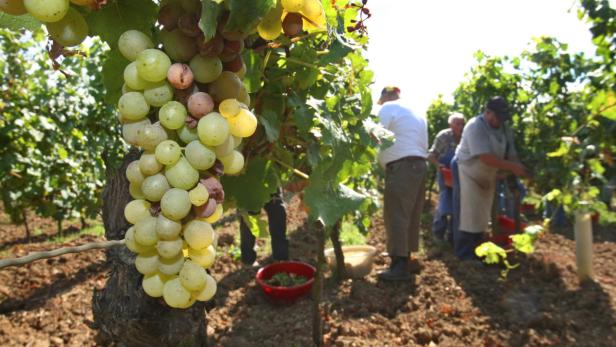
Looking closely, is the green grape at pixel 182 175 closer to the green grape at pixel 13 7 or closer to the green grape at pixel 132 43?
the green grape at pixel 132 43

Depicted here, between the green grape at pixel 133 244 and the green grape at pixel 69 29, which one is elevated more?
the green grape at pixel 69 29

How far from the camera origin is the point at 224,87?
841 millimetres

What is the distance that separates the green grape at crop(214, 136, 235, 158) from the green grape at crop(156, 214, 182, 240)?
0.15 m

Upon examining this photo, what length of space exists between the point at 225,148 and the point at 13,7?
0.40 m

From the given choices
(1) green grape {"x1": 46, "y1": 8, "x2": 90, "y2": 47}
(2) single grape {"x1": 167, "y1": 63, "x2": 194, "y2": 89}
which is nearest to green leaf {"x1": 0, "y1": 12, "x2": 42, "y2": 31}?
(1) green grape {"x1": 46, "y1": 8, "x2": 90, "y2": 47}

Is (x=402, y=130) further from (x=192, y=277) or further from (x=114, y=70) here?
(x=192, y=277)

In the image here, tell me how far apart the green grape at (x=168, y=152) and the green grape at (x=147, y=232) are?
4.5 inches

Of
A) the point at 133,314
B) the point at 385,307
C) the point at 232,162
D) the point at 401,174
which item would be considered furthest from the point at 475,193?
the point at 232,162

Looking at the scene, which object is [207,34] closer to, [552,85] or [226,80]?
[226,80]

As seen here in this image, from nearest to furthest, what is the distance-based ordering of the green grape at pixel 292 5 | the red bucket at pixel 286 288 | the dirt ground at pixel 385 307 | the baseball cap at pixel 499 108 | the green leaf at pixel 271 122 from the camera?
the green grape at pixel 292 5, the green leaf at pixel 271 122, the dirt ground at pixel 385 307, the red bucket at pixel 286 288, the baseball cap at pixel 499 108

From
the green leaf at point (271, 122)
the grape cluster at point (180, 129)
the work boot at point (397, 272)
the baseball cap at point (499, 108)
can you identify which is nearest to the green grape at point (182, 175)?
the grape cluster at point (180, 129)

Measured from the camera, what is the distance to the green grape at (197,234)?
32.3 inches

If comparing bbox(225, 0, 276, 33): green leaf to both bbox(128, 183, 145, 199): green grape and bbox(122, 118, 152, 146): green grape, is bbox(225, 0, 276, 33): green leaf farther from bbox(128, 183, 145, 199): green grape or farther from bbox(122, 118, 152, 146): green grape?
bbox(128, 183, 145, 199): green grape

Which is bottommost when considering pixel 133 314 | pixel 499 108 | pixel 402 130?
pixel 133 314
